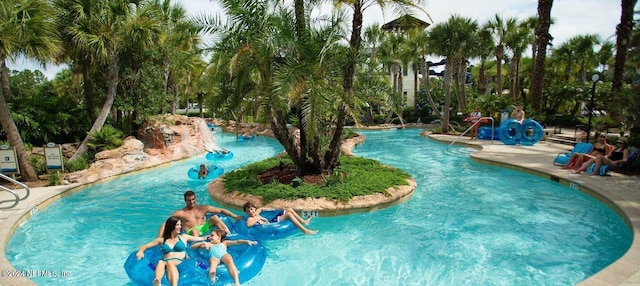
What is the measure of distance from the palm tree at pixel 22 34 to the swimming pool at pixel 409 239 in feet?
9.13

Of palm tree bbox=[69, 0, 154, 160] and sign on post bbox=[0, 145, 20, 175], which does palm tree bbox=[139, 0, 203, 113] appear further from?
sign on post bbox=[0, 145, 20, 175]

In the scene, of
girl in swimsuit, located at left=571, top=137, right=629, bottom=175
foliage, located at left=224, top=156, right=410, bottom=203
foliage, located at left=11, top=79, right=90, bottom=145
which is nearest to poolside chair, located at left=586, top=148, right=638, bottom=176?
girl in swimsuit, located at left=571, top=137, right=629, bottom=175

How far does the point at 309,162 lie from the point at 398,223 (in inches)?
134

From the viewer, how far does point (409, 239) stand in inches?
291

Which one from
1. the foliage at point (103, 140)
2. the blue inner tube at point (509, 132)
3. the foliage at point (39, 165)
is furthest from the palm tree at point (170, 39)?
the blue inner tube at point (509, 132)

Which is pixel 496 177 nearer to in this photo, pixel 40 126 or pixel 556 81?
pixel 40 126

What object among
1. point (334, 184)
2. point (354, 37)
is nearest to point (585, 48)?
point (354, 37)

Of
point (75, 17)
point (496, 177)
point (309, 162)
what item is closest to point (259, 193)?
point (309, 162)

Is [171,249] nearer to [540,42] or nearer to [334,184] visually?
[334,184]

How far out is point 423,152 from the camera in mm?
18625

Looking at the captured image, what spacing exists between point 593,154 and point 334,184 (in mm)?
7902

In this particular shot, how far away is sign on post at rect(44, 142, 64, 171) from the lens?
12078 mm

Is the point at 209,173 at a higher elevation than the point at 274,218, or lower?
higher

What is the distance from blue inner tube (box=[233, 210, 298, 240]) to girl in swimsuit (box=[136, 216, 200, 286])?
3.81 feet
